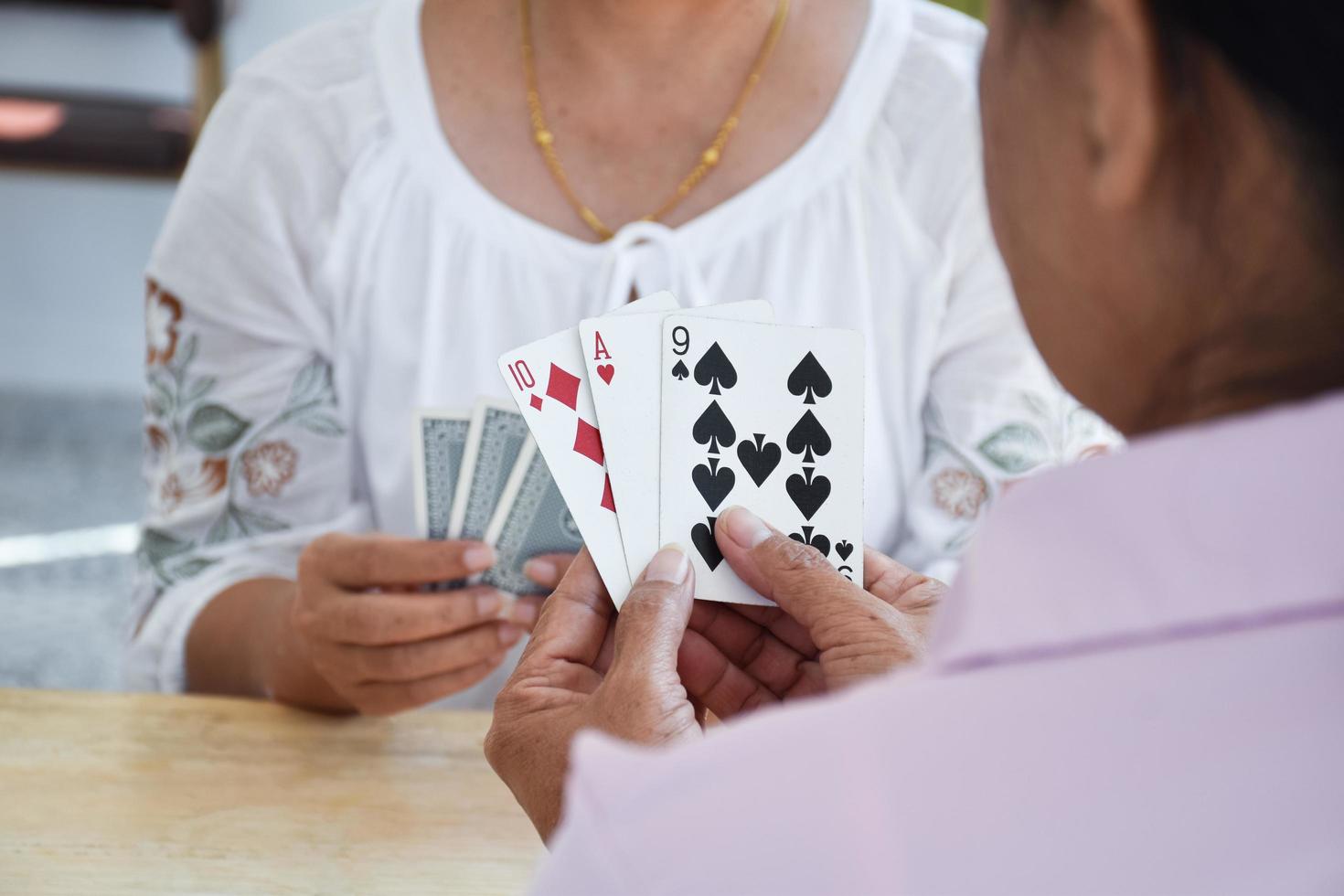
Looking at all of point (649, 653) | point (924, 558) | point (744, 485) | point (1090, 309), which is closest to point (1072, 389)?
point (1090, 309)

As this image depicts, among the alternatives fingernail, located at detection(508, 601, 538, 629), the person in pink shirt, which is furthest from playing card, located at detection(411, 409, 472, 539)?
the person in pink shirt

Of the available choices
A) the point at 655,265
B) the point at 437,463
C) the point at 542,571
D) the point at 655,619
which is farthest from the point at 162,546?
the point at 655,619

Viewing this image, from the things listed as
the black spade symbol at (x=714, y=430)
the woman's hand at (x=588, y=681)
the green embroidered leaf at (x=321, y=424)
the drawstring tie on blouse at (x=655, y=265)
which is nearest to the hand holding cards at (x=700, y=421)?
the black spade symbol at (x=714, y=430)

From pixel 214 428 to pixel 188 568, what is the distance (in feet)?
0.60

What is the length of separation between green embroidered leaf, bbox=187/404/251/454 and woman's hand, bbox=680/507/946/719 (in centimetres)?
78

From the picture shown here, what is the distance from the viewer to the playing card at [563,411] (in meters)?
1.24

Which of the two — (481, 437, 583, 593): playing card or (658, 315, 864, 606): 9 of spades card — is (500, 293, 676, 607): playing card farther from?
(481, 437, 583, 593): playing card

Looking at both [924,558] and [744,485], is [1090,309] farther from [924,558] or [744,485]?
[924,558]

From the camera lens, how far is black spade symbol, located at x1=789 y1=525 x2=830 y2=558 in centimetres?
127

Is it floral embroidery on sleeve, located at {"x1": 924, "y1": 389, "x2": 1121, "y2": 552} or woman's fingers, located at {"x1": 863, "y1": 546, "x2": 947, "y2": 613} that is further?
floral embroidery on sleeve, located at {"x1": 924, "y1": 389, "x2": 1121, "y2": 552}

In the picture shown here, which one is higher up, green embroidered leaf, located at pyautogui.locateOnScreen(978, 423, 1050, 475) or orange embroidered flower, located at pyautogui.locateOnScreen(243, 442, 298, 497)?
green embroidered leaf, located at pyautogui.locateOnScreen(978, 423, 1050, 475)

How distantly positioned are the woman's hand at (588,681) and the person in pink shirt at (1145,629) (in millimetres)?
269

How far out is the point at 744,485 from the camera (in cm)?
128

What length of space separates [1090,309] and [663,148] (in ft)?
3.89
